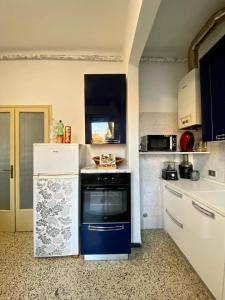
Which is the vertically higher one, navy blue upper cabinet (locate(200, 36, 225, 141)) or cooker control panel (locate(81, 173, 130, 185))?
navy blue upper cabinet (locate(200, 36, 225, 141))

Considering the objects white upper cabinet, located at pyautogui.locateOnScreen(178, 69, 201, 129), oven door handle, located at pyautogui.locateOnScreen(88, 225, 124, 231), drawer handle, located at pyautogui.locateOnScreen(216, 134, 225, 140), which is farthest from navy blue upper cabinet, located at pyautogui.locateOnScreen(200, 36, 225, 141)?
oven door handle, located at pyautogui.locateOnScreen(88, 225, 124, 231)

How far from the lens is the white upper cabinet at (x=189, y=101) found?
2699 millimetres

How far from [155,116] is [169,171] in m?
0.92

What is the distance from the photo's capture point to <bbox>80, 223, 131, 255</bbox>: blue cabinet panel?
2469 millimetres

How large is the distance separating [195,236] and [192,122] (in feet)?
4.73

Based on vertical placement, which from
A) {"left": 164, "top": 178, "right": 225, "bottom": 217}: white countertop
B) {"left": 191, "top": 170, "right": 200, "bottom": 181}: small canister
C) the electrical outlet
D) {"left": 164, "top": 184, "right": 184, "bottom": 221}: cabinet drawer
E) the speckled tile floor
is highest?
the electrical outlet

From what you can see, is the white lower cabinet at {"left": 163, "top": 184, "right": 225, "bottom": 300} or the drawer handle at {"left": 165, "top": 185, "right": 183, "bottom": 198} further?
the drawer handle at {"left": 165, "top": 185, "right": 183, "bottom": 198}

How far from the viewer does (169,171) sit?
3.17 metres

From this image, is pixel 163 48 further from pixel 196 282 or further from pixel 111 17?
pixel 196 282

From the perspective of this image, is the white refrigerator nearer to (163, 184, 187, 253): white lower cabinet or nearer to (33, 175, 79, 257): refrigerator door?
(33, 175, 79, 257): refrigerator door

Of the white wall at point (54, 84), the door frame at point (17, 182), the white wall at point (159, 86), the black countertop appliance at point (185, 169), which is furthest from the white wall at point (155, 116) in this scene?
the door frame at point (17, 182)

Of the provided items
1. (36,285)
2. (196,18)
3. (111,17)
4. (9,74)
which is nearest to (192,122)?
(196,18)

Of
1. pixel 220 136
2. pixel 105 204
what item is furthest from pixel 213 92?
pixel 105 204

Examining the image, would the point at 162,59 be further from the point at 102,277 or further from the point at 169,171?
the point at 102,277
